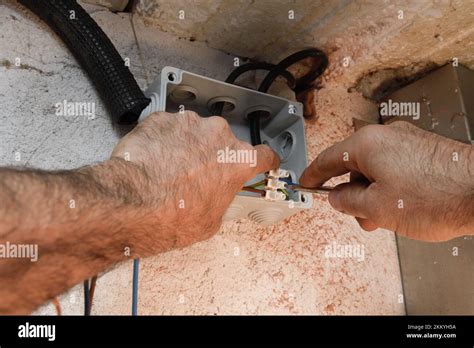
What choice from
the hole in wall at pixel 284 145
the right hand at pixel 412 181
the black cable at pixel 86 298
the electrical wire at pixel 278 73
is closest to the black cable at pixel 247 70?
the electrical wire at pixel 278 73

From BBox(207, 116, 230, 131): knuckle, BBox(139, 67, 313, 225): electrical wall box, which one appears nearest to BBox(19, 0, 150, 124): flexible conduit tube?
BBox(139, 67, 313, 225): electrical wall box

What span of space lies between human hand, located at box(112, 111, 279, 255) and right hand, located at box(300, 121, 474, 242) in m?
0.17

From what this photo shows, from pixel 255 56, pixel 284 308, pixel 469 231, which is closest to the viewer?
pixel 469 231

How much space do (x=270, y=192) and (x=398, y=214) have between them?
22 cm

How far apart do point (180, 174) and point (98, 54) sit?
0.28 metres

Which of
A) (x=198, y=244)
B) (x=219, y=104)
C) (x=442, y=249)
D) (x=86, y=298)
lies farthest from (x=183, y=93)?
(x=442, y=249)

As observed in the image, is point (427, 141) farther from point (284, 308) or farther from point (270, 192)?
point (284, 308)

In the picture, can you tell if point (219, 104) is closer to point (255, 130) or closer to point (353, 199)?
point (255, 130)

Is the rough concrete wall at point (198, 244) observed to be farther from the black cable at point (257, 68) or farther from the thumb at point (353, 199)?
the thumb at point (353, 199)

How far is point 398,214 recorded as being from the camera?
70 cm

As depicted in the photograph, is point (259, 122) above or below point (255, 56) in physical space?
below

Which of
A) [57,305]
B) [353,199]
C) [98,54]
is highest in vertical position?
[98,54]

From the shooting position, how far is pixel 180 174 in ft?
2.05

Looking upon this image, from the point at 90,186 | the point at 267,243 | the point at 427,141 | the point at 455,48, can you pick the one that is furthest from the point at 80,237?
the point at 455,48
